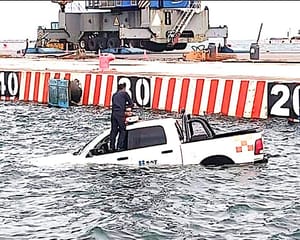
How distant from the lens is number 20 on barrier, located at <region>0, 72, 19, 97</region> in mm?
38906

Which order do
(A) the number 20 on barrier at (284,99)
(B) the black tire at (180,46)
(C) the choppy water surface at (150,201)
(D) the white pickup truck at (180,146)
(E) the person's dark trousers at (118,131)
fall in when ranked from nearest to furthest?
(C) the choppy water surface at (150,201), (D) the white pickup truck at (180,146), (E) the person's dark trousers at (118,131), (A) the number 20 on barrier at (284,99), (B) the black tire at (180,46)

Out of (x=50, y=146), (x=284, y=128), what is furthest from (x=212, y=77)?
(x=50, y=146)

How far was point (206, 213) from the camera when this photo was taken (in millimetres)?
→ 13336

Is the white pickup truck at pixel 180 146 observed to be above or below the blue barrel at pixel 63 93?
above

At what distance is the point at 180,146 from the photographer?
16.9m

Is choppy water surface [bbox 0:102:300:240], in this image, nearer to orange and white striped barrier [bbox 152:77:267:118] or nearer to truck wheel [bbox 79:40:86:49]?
orange and white striped barrier [bbox 152:77:267:118]

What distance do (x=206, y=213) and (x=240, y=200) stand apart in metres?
1.18

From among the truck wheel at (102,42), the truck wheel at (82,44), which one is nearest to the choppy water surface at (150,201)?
the truck wheel at (102,42)

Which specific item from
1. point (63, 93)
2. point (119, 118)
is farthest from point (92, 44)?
point (119, 118)

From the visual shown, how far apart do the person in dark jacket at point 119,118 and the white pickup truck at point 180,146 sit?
0.14m

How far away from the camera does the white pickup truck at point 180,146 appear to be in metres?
16.9

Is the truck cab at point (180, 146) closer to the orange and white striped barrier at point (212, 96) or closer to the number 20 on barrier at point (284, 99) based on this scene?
the number 20 on barrier at point (284, 99)

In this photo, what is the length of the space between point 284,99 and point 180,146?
38.0 feet

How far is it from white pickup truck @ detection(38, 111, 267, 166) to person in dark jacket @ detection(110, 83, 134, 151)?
144 mm
